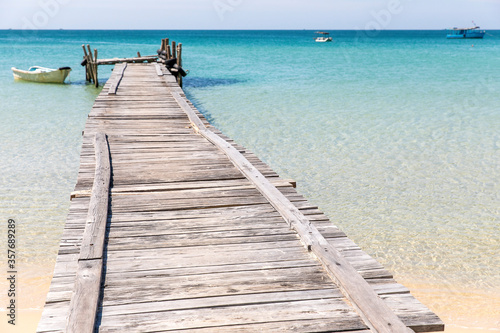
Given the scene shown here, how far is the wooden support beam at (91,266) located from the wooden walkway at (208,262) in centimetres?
1

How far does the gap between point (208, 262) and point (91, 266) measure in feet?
2.71

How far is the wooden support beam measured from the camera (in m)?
2.54

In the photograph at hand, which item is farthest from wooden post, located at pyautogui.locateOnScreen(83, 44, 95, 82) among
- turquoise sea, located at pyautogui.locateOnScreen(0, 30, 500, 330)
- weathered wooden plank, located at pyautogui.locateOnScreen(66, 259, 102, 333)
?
weathered wooden plank, located at pyautogui.locateOnScreen(66, 259, 102, 333)

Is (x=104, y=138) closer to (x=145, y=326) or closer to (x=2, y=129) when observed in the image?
(x=145, y=326)

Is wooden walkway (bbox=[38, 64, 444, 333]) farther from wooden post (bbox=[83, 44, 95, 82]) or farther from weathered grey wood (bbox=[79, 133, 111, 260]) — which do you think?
wooden post (bbox=[83, 44, 95, 82])

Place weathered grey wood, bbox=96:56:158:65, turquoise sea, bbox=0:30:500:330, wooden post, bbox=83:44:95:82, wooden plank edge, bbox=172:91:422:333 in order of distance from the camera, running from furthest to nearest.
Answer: wooden post, bbox=83:44:95:82
weathered grey wood, bbox=96:56:158:65
turquoise sea, bbox=0:30:500:330
wooden plank edge, bbox=172:91:422:333

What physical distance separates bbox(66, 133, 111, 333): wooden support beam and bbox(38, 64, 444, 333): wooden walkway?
0.03ft

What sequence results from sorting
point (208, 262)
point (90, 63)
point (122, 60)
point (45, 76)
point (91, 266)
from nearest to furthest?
point (91, 266) → point (208, 262) → point (122, 60) → point (90, 63) → point (45, 76)

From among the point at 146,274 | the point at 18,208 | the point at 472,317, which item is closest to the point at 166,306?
the point at 146,274

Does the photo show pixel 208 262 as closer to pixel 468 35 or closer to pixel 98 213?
pixel 98 213

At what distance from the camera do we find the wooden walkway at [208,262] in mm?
2676

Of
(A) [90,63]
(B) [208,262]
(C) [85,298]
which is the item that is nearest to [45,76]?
(A) [90,63]

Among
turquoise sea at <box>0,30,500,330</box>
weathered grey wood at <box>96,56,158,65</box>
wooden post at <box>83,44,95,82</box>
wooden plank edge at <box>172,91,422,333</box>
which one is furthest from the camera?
wooden post at <box>83,44,95,82</box>

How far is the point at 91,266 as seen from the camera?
313cm
